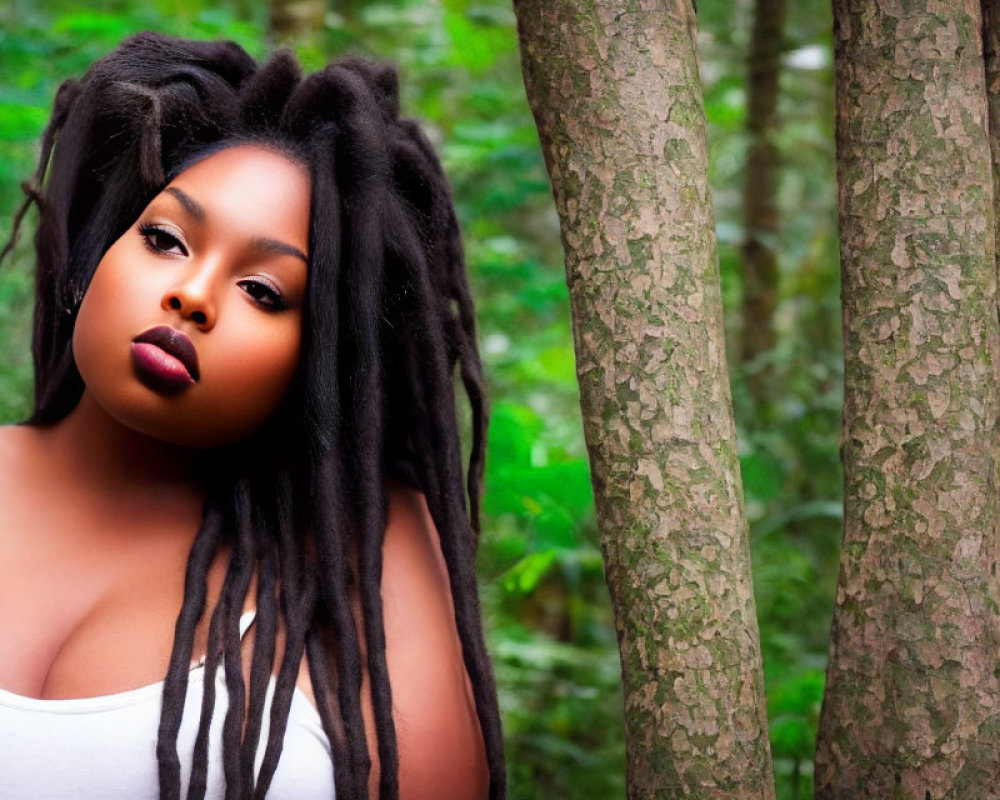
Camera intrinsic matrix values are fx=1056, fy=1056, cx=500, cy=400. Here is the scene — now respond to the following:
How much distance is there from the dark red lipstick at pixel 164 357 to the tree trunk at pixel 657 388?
0.49 meters

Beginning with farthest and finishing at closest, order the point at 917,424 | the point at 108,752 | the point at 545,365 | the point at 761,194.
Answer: the point at 761,194, the point at 545,365, the point at 108,752, the point at 917,424

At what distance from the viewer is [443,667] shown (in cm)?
141

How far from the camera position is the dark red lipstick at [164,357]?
1308mm

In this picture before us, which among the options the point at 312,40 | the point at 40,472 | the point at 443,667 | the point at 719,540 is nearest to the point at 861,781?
the point at 719,540

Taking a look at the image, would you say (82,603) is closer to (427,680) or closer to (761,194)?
(427,680)

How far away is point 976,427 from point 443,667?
2.38 feet

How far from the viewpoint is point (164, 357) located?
1.31m

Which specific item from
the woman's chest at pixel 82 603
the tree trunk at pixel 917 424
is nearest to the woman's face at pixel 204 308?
the woman's chest at pixel 82 603

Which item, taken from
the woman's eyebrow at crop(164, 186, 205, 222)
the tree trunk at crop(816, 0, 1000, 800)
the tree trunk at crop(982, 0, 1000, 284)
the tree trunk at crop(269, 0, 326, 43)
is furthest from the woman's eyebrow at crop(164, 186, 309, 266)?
the tree trunk at crop(269, 0, 326, 43)

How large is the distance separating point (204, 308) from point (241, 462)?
0.93 ft

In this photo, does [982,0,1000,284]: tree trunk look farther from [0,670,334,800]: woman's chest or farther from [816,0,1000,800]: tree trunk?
[0,670,334,800]: woman's chest

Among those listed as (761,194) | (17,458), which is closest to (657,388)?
(17,458)

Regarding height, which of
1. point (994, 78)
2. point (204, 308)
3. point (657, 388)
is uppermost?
point (994, 78)

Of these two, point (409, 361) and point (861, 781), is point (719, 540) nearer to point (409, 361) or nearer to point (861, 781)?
point (861, 781)
